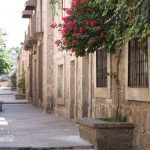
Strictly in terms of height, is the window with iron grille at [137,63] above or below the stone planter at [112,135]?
above

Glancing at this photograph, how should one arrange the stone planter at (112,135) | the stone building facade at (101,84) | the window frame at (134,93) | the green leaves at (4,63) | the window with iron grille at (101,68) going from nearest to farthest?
the window frame at (134,93), the stone building facade at (101,84), the stone planter at (112,135), the window with iron grille at (101,68), the green leaves at (4,63)

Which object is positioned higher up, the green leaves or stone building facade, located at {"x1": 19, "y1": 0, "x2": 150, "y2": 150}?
the green leaves

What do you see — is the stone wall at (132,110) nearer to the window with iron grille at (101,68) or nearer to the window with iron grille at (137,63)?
the window with iron grille at (137,63)

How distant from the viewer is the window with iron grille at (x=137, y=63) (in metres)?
10.2

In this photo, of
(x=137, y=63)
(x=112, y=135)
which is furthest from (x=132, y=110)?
(x=137, y=63)

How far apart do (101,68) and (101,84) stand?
44cm

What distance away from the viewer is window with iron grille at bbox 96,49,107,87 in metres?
13.6

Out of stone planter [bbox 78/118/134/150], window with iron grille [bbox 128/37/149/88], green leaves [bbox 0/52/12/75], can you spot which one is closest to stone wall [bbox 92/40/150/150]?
stone planter [bbox 78/118/134/150]

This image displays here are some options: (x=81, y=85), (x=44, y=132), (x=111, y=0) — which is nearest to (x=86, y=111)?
(x=81, y=85)

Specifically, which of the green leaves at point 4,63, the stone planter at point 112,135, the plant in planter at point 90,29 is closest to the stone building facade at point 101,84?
the stone planter at point 112,135

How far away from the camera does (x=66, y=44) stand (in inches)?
472

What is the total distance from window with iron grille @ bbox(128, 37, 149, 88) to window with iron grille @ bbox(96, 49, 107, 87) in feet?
7.63

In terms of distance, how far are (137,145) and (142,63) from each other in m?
1.65

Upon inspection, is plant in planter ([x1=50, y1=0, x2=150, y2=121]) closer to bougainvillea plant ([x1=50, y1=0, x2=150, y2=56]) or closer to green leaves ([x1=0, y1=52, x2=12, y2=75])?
bougainvillea plant ([x1=50, y1=0, x2=150, y2=56])
